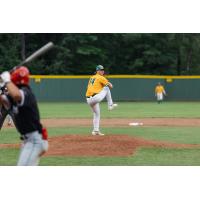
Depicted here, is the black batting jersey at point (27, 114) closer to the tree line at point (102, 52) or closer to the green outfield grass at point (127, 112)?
the green outfield grass at point (127, 112)

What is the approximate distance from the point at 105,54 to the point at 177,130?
3781 centimetres

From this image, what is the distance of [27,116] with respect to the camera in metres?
8.67

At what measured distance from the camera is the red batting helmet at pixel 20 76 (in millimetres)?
8578

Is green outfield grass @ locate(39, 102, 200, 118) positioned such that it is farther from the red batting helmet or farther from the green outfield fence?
the red batting helmet

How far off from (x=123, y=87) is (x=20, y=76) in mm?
40965

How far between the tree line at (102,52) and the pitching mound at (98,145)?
123 ft

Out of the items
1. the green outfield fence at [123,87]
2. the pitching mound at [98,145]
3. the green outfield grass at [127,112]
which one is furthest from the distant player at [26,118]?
the green outfield fence at [123,87]

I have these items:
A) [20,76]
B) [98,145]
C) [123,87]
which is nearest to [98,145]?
[98,145]

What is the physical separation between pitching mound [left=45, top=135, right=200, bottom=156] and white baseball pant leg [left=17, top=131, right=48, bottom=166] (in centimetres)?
488

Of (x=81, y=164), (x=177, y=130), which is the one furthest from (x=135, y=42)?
(x=81, y=164)

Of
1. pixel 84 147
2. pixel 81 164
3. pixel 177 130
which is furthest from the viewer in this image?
pixel 177 130

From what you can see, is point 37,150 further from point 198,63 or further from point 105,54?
point 198,63

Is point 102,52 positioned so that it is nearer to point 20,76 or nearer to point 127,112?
point 127,112

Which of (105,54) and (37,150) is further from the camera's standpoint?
(105,54)
